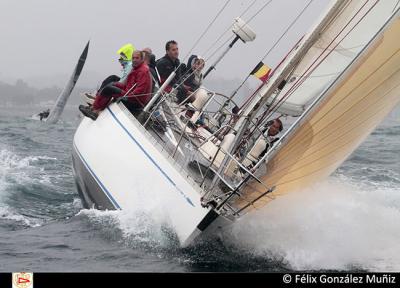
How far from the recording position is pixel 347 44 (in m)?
7.18

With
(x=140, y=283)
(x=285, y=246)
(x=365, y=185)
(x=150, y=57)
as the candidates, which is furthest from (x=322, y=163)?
(x=365, y=185)

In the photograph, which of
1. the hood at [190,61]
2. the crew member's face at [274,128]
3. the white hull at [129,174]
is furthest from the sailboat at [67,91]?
the crew member's face at [274,128]

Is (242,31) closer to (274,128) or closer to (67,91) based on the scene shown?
(274,128)

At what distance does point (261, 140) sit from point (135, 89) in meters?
1.91

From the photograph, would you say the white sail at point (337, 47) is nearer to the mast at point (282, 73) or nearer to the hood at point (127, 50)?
the mast at point (282, 73)

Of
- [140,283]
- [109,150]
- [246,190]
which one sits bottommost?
[109,150]

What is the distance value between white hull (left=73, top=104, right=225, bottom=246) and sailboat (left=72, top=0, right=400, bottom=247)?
0.04 feet

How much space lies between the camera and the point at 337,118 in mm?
5750

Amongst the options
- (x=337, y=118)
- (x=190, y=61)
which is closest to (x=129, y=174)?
(x=337, y=118)

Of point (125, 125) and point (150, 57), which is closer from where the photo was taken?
point (125, 125)

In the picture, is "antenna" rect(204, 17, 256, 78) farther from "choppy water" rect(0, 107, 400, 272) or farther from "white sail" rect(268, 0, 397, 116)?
"choppy water" rect(0, 107, 400, 272)

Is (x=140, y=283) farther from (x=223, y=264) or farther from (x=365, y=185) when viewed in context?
(x=365, y=185)

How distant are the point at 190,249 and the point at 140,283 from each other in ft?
6.34

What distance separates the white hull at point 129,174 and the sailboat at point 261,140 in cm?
1
